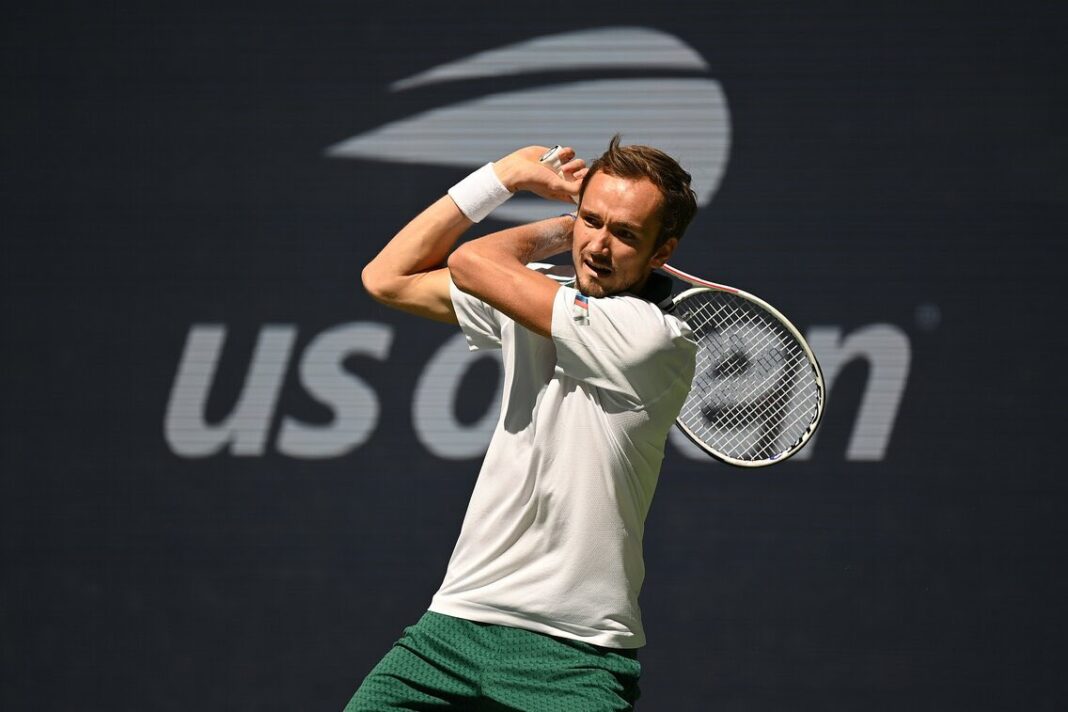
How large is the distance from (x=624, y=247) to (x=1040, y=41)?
2.50 meters

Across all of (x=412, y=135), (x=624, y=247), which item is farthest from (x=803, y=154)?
(x=624, y=247)

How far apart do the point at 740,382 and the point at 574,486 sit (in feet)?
2.97

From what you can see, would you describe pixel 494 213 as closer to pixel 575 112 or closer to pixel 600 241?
pixel 575 112

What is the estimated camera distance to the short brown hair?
6.70ft

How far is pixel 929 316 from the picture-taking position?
13.1ft

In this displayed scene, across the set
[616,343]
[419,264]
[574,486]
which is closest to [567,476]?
[574,486]

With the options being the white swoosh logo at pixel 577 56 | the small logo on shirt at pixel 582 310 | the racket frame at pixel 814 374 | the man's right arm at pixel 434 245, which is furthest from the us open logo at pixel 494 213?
the small logo on shirt at pixel 582 310

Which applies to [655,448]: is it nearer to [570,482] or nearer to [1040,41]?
[570,482]

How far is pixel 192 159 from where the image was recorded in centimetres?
416

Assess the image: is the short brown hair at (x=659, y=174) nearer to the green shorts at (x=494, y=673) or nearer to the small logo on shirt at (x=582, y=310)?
the small logo on shirt at (x=582, y=310)

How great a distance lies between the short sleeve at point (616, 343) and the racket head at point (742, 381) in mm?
539

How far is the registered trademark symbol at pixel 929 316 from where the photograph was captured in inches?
157

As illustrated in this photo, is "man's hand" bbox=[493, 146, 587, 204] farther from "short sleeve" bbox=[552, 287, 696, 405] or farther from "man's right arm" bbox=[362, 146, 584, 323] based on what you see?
"short sleeve" bbox=[552, 287, 696, 405]

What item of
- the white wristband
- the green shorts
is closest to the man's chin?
the white wristband
